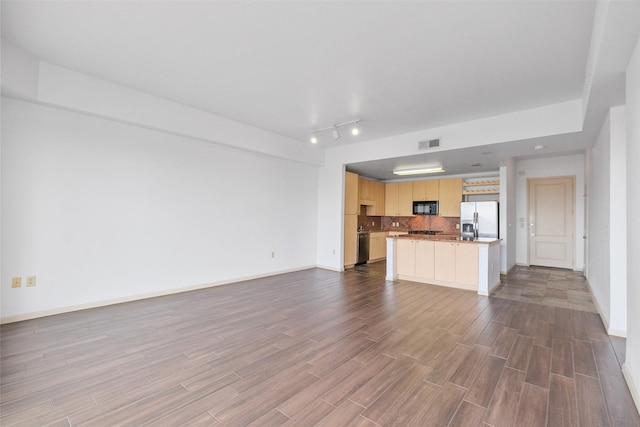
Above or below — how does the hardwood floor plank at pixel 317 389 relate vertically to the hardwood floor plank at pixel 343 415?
below

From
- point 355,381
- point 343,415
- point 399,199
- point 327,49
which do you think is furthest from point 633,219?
point 399,199

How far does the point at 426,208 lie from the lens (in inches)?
313

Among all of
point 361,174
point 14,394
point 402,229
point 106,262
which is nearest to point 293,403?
point 14,394

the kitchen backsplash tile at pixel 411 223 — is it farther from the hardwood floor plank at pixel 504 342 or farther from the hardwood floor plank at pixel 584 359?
the hardwood floor plank at pixel 584 359

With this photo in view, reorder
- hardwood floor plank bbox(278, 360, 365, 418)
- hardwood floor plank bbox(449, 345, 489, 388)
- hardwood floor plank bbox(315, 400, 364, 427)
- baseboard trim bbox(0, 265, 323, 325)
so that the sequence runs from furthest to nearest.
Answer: baseboard trim bbox(0, 265, 323, 325) < hardwood floor plank bbox(449, 345, 489, 388) < hardwood floor plank bbox(278, 360, 365, 418) < hardwood floor plank bbox(315, 400, 364, 427)

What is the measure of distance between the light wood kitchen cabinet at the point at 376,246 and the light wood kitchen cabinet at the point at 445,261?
2.65 m

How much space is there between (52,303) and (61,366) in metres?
1.58

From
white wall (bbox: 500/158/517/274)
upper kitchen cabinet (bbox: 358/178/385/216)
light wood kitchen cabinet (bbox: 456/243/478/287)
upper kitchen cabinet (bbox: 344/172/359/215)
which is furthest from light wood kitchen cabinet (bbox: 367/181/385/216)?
light wood kitchen cabinet (bbox: 456/243/478/287)

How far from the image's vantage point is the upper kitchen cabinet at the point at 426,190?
307 inches

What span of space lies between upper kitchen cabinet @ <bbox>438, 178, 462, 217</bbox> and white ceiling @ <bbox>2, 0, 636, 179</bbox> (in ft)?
11.3

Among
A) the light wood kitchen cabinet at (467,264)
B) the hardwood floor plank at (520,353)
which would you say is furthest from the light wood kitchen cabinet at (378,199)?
the hardwood floor plank at (520,353)

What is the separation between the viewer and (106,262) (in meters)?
3.79

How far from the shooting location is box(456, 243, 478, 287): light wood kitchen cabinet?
16.1 ft

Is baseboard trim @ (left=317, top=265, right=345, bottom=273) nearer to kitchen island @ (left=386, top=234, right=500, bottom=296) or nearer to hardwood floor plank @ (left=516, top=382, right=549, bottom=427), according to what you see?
kitchen island @ (left=386, top=234, right=500, bottom=296)
